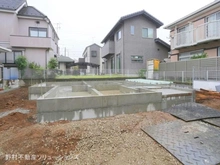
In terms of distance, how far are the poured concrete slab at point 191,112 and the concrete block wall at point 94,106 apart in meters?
0.58

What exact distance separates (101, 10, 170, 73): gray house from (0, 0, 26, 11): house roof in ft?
32.6

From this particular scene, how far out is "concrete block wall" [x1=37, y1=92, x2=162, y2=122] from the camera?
13.5 ft

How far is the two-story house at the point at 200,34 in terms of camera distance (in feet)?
33.7

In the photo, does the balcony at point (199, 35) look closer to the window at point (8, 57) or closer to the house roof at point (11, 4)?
the window at point (8, 57)

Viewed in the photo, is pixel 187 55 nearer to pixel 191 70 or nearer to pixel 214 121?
pixel 191 70

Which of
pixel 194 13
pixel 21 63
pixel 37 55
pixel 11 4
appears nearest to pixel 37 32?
pixel 37 55

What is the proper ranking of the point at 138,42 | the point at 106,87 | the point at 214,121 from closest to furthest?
1. the point at 214,121
2. the point at 106,87
3. the point at 138,42

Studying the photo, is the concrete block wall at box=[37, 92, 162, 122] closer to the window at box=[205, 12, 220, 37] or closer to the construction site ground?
the construction site ground

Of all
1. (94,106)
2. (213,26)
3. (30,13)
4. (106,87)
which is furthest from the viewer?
(30,13)

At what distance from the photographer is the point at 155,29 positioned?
17.1 metres

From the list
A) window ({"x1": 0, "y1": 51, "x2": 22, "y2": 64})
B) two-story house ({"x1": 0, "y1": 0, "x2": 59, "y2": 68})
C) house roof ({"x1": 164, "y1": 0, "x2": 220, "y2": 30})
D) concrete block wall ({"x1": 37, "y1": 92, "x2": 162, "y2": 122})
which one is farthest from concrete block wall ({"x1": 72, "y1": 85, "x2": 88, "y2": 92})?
house roof ({"x1": 164, "y1": 0, "x2": 220, "y2": 30})

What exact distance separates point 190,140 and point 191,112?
1.86 m

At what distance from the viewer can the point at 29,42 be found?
13.9 meters

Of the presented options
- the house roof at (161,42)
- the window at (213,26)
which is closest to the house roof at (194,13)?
the window at (213,26)
